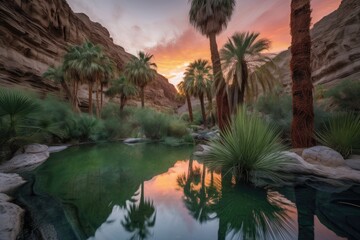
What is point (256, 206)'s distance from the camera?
367 centimetres

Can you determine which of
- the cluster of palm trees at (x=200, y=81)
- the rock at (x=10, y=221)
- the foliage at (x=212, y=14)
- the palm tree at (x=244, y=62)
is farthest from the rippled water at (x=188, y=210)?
the cluster of palm trees at (x=200, y=81)

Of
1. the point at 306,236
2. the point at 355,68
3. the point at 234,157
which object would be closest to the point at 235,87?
the point at 234,157

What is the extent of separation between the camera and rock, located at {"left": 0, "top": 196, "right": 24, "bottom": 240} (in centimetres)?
252

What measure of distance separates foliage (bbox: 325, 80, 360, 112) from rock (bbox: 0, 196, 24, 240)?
17812 millimetres

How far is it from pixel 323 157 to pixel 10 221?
26.0 feet

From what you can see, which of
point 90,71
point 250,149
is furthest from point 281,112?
point 90,71

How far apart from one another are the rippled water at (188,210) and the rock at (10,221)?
0.88 ft

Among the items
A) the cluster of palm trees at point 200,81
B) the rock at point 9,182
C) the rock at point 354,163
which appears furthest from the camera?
the cluster of palm trees at point 200,81

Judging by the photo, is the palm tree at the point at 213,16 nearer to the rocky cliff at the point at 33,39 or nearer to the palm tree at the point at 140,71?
the palm tree at the point at 140,71

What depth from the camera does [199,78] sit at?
30.2 metres

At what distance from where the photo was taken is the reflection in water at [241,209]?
2.83 m

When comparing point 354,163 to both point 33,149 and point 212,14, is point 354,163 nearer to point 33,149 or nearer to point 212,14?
point 33,149

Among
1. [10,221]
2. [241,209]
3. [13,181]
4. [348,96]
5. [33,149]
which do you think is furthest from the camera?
[348,96]

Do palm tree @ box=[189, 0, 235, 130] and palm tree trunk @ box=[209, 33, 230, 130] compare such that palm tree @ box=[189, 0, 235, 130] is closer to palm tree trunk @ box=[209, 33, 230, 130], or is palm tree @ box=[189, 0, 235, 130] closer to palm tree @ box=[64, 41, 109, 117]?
palm tree trunk @ box=[209, 33, 230, 130]
